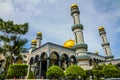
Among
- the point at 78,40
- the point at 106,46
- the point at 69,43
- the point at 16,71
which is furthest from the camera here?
the point at 106,46

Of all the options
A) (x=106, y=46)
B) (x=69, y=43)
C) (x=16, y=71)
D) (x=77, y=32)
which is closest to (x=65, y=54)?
(x=77, y=32)

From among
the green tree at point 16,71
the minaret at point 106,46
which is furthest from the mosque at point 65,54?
the green tree at point 16,71

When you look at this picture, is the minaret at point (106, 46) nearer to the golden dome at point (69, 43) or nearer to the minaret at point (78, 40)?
the golden dome at point (69, 43)

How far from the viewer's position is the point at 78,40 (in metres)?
40.5

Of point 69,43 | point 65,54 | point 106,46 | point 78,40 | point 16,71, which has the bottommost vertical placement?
point 16,71

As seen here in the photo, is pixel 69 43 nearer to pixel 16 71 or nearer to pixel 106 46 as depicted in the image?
pixel 106 46

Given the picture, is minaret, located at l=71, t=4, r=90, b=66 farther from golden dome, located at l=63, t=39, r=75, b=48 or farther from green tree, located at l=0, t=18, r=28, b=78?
green tree, located at l=0, t=18, r=28, b=78

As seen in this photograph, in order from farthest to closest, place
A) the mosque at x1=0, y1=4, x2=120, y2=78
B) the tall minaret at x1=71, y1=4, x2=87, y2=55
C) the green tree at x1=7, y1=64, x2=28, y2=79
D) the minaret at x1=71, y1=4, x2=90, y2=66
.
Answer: the tall minaret at x1=71, y1=4, x2=87, y2=55 < the minaret at x1=71, y1=4, x2=90, y2=66 < the mosque at x1=0, y1=4, x2=120, y2=78 < the green tree at x1=7, y1=64, x2=28, y2=79

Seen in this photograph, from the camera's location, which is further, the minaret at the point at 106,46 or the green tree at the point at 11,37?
the minaret at the point at 106,46

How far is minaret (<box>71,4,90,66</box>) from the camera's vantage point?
38209 millimetres

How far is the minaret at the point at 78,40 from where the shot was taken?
3821cm

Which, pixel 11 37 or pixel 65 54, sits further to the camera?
pixel 65 54

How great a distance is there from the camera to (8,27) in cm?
2580

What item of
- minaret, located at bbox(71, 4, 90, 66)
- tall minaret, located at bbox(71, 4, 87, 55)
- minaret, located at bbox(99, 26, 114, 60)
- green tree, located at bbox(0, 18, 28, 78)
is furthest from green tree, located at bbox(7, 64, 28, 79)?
minaret, located at bbox(99, 26, 114, 60)
